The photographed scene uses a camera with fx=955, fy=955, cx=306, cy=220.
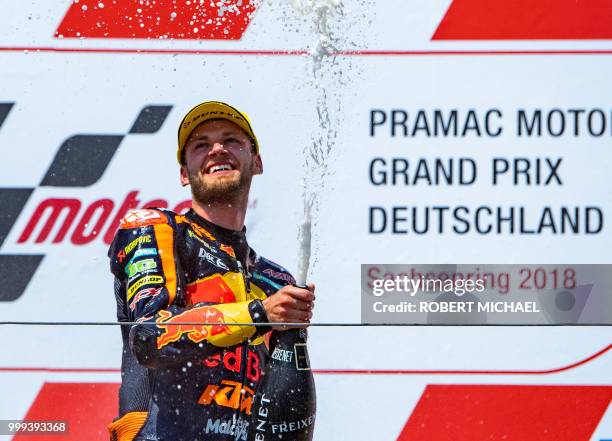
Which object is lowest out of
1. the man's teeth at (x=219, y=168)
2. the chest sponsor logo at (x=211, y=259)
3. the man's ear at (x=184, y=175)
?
the chest sponsor logo at (x=211, y=259)

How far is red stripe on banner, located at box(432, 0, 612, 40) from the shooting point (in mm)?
1781

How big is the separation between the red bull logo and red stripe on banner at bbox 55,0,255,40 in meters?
0.58

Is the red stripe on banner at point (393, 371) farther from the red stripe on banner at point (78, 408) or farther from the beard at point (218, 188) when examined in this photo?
the beard at point (218, 188)

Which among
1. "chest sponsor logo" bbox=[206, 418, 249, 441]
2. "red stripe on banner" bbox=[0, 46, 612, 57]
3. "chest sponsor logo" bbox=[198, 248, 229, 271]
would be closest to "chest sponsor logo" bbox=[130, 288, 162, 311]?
"chest sponsor logo" bbox=[198, 248, 229, 271]

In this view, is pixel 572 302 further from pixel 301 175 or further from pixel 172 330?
pixel 172 330

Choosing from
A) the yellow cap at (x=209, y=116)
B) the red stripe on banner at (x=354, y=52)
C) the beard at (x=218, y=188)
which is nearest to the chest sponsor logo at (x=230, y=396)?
the beard at (x=218, y=188)

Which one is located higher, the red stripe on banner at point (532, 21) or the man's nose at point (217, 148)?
the red stripe on banner at point (532, 21)

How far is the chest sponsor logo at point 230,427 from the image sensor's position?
1.53 m

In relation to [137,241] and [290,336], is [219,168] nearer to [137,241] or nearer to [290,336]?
[137,241]

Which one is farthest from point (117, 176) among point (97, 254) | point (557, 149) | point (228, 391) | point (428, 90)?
point (557, 149)

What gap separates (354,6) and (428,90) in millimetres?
207

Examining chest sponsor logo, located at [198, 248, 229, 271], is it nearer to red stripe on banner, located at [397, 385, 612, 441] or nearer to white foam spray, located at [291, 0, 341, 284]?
white foam spray, located at [291, 0, 341, 284]

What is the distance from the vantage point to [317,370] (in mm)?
1744

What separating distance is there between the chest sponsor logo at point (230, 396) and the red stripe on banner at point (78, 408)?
0.25 metres
